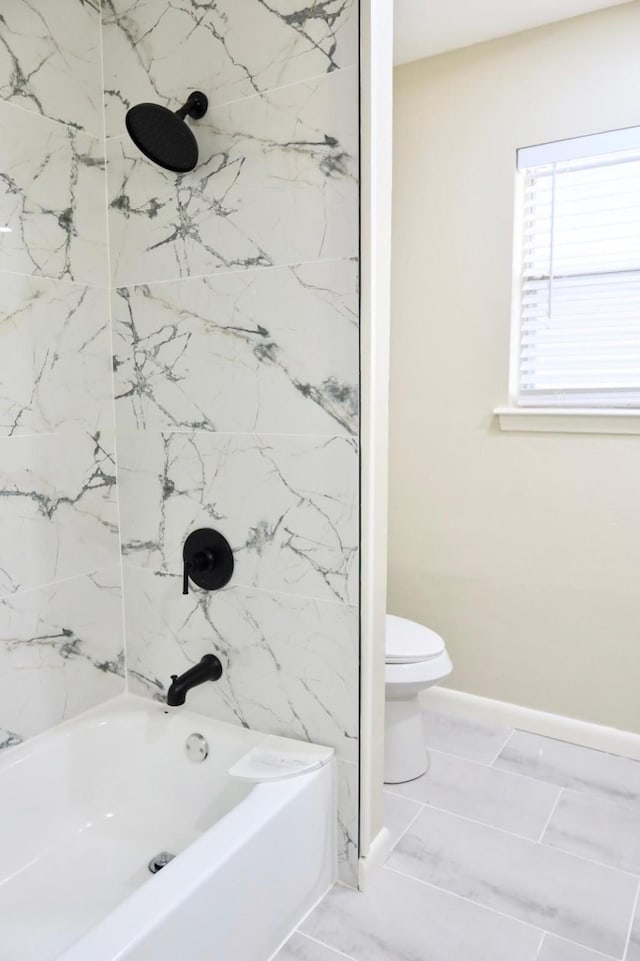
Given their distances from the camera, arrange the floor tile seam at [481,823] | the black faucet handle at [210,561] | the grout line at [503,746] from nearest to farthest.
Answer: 1. the black faucet handle at [210,561]
2. the floor tile seam at [481,823]
3. the grout line at [503,746]

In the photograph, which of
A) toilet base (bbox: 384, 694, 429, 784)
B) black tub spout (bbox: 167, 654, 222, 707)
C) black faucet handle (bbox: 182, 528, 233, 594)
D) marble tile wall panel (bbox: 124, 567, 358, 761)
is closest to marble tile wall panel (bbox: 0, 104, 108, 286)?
black faucet handle (bbox: 182, 528, 233, 594)

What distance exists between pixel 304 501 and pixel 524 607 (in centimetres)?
122

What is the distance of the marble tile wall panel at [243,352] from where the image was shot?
1.57 m

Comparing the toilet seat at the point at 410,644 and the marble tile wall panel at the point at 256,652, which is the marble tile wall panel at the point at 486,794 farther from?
the marble tile wall panel at the point at 256,652

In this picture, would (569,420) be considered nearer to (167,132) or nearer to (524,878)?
(524,878)

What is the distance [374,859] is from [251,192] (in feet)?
5.74

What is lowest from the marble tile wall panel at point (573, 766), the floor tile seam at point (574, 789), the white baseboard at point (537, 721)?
the floor tile seam at point (574, 789)

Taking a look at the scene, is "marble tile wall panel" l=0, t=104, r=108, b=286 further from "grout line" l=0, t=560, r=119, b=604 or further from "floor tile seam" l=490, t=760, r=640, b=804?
"floor tile seam" l=490, t=760, r=640, b=804

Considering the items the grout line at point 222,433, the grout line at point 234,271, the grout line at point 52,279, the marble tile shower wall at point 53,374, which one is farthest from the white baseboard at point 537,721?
the grout line at point 52,279

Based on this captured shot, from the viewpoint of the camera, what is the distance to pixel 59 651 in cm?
186

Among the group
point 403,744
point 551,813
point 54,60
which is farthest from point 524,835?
point 54,60

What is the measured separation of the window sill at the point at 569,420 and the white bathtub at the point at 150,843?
1.36 meters

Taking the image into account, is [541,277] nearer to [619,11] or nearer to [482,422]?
[482,422]

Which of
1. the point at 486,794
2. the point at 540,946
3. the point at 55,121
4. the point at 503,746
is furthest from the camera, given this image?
the point at 503,746
